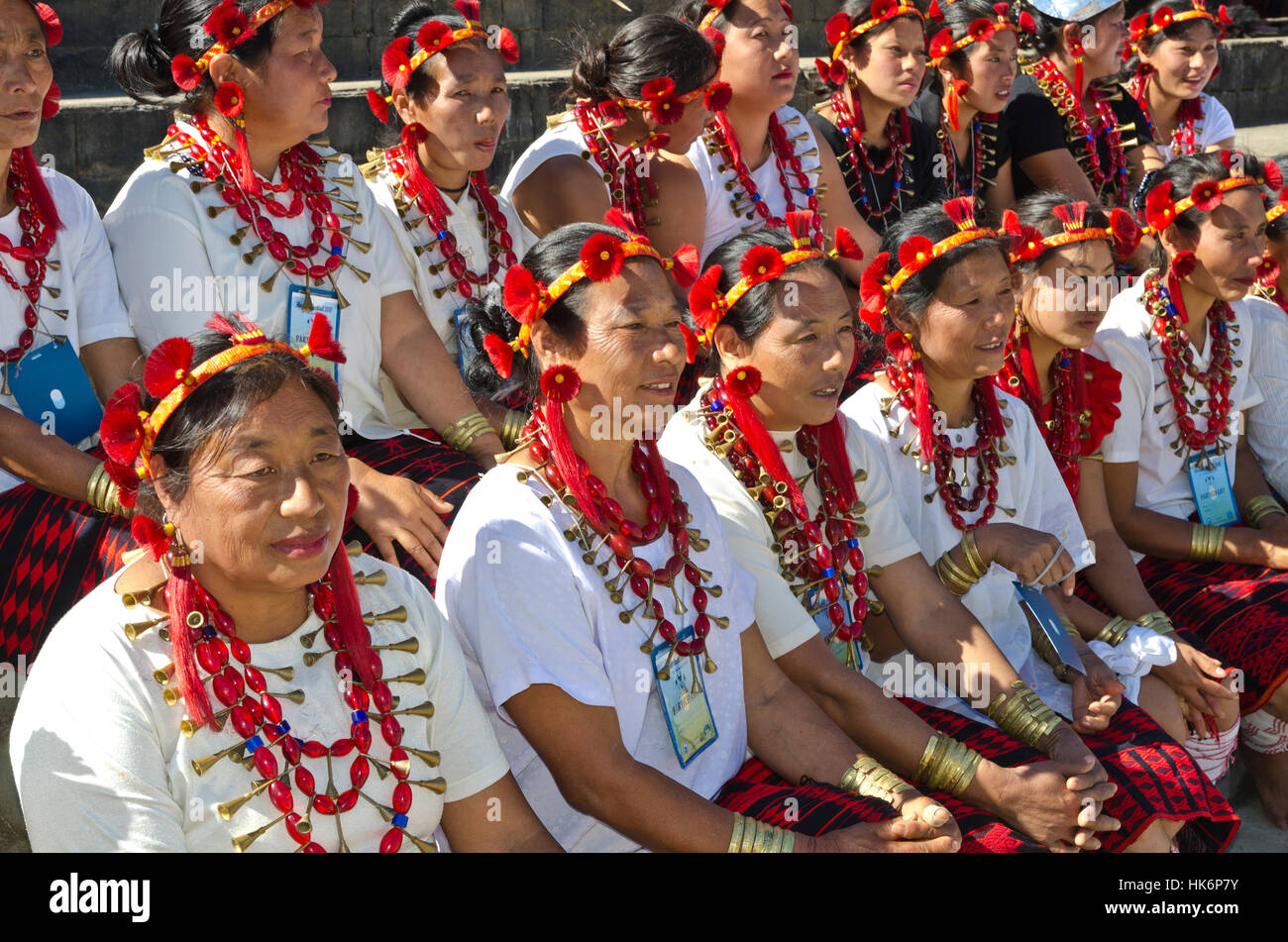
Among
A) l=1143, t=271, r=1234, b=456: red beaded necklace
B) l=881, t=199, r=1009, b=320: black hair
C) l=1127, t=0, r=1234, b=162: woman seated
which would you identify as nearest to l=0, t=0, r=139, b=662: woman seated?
l=881, t=199, r=1009, b=320: black hair

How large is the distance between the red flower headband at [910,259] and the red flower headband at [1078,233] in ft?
1.45

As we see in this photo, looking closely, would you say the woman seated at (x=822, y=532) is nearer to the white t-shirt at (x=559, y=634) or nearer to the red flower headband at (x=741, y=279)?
the red flower headband at (x=741, y=279)

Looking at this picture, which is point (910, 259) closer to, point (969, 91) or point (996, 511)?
point (996, 511)

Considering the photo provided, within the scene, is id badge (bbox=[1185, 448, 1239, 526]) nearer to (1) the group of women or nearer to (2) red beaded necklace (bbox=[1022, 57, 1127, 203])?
(1) the group of women

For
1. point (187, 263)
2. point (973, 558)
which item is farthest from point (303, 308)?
point (973, 558)

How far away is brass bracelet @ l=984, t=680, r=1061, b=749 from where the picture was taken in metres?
3.35

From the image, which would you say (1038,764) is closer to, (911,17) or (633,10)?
(911,17)

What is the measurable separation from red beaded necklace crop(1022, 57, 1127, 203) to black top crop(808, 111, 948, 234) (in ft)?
2.97

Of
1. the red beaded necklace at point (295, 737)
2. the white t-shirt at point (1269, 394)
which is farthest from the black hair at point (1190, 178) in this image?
the red beaded necklace at point (295, 737)

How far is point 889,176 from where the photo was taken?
542 cm

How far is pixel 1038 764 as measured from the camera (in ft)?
10.3

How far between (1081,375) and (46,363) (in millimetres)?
2884

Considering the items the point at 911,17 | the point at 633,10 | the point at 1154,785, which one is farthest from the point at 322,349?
the point at 633,10
